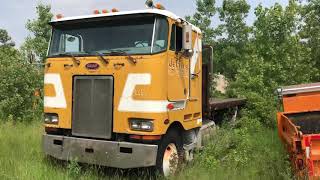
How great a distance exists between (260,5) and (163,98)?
10.8m

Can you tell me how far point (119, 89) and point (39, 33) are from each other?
12.4 meters

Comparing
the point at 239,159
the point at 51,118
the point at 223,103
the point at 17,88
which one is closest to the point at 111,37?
the point at 51,118

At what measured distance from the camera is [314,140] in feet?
19.3

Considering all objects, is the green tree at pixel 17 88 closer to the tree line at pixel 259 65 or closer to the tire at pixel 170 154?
the tree line at pixel 259 65

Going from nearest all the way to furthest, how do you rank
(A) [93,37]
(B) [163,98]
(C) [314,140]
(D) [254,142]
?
(C) [314,140] → (B) [163,98] → (A) [93,37] → (D) [254,142]

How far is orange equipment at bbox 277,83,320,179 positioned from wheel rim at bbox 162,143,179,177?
72.6 inches

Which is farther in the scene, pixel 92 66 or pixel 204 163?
pixel 204 163

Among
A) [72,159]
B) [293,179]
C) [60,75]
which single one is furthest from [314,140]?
[60,75]

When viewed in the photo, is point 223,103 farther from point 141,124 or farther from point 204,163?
point 141,124

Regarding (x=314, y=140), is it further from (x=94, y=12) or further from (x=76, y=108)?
(x=94, y=12)

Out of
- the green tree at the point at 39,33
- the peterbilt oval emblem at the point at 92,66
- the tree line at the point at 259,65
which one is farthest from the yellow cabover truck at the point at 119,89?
the green tree at the point at 39,33

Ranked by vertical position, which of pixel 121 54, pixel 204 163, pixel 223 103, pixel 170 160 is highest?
pixel 121 54

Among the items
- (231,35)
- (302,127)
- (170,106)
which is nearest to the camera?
(170,106)

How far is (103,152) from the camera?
679 cm
